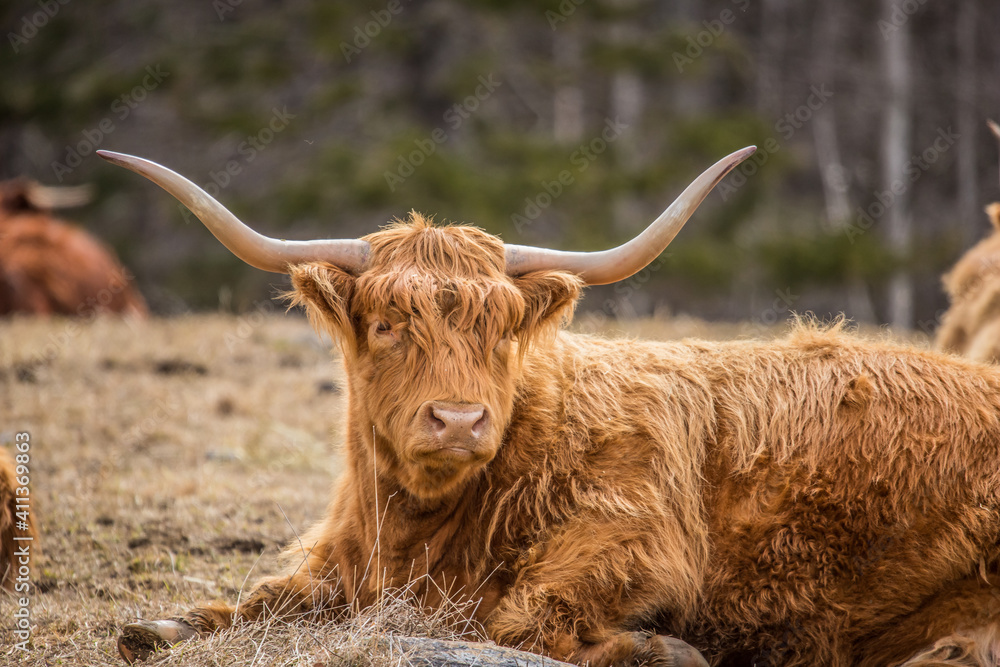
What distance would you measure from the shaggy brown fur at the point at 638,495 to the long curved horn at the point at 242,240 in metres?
0.09

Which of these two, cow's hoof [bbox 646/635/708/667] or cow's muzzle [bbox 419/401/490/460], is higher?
cow's muzzle [bbox 419/401/490/460]

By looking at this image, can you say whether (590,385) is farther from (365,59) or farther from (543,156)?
(365,59)

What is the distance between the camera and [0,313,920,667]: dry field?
11.2 feet

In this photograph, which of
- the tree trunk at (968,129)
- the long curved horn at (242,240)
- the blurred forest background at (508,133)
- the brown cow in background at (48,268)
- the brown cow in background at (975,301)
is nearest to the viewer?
the long curved horn at (242,240)

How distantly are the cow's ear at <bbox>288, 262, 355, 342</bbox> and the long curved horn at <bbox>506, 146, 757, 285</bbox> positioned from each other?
0.64 metres

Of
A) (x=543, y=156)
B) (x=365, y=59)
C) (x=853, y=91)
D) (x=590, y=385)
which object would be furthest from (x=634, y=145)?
(x=590, y=385)

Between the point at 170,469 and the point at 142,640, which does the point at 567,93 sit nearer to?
the point at 170,469

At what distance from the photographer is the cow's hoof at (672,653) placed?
120 inches

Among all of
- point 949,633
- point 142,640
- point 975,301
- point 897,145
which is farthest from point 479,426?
point 897,145

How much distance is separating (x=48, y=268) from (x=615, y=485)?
32.4ft

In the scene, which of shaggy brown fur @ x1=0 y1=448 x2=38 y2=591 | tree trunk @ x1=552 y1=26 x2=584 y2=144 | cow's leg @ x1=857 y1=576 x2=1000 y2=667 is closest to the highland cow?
cow's leg @ x1=857 y1=576 x2=1000 y2=667

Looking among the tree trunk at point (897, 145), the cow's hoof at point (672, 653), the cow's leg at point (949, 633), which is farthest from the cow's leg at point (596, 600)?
the tree trunk at point (897, 145)

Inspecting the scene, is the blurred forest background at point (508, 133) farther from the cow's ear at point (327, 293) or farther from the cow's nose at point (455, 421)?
the cow's nose at point (455, 421)

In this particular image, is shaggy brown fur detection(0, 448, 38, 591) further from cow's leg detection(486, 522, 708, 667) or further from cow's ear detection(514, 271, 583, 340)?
cow's ear detection(514, 271, 583, 340)
